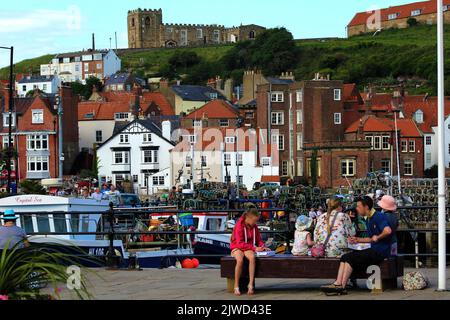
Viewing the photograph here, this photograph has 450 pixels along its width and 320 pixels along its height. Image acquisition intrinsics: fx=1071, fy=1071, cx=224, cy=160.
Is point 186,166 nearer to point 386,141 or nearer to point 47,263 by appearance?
point 386,141

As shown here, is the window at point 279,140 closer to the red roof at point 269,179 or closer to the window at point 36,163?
the red roof at point 269,179

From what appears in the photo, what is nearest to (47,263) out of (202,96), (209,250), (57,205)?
(57,205)

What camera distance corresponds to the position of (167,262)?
29234mm

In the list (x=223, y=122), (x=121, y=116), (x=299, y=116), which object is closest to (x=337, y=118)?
(x=299, y=116)

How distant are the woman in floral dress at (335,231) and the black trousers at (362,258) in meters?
0.51

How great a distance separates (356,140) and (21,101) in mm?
28715

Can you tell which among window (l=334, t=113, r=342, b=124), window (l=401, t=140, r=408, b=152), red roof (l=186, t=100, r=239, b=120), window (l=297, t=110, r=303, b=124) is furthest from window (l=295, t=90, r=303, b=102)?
window (l=401, t=140, r=408, b=152)

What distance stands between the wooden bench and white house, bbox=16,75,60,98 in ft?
431

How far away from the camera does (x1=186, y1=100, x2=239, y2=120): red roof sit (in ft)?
320

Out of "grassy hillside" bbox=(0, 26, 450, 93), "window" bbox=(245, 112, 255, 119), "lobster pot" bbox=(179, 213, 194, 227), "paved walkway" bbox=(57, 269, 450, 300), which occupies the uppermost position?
"grassy hillside" bbox=(0, 26, 450, 93)

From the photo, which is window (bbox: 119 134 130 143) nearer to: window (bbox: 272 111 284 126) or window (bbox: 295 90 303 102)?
window (bbox: 272 111 284 126)

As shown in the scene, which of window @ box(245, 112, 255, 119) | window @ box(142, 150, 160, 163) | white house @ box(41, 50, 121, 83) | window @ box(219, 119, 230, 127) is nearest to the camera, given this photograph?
window @ box(142, 150, 160, 163)

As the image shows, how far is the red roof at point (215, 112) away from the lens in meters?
97.6

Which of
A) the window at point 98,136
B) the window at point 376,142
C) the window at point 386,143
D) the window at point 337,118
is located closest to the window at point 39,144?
the window at point 98,136
